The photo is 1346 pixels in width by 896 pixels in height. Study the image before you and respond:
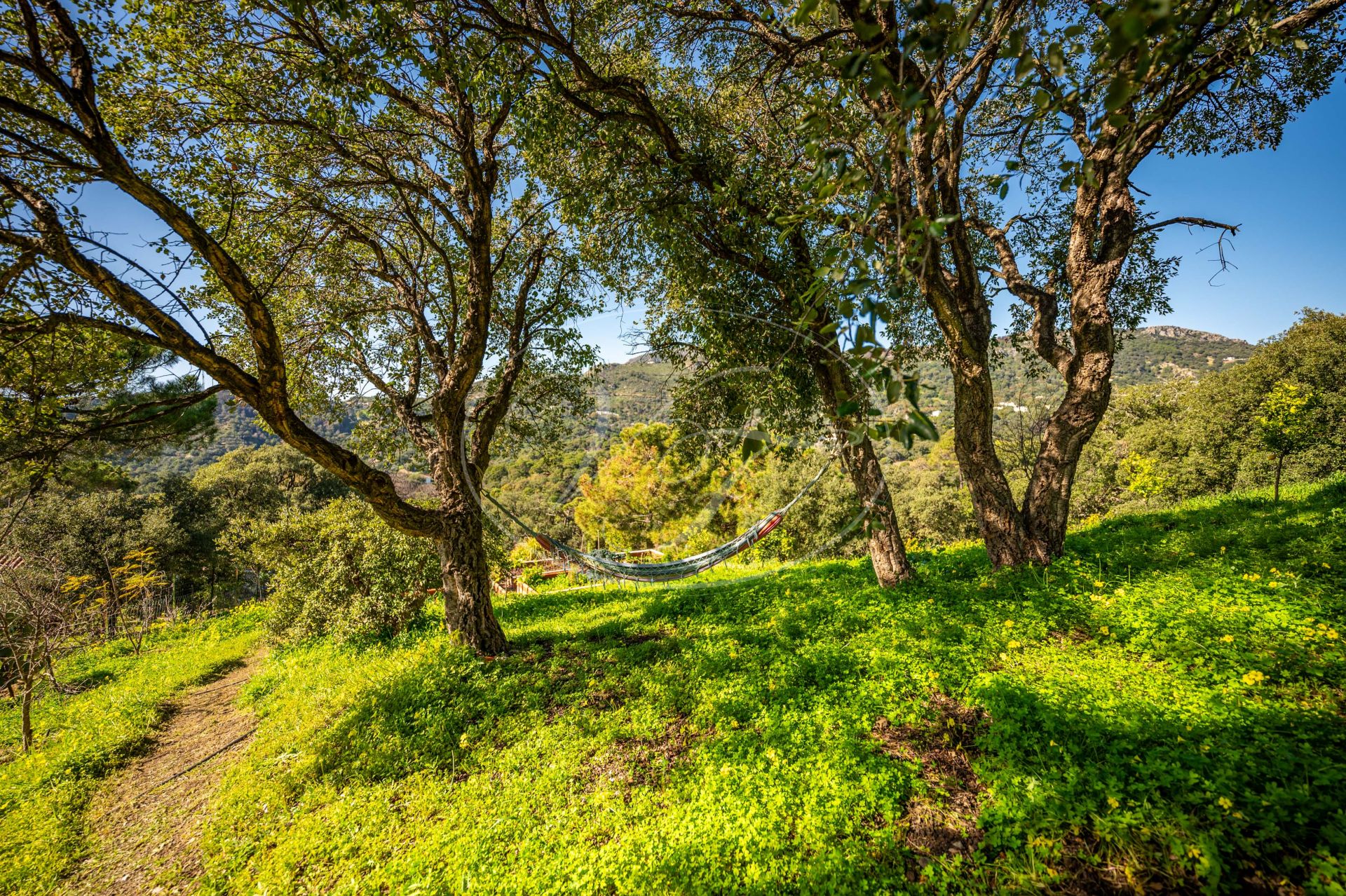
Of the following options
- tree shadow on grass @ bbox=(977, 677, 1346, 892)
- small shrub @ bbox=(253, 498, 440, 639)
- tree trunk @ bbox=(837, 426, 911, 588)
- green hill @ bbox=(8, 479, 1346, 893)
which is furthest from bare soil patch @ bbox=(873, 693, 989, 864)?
small shrub @ bbox=(253, 498, 440, 639)

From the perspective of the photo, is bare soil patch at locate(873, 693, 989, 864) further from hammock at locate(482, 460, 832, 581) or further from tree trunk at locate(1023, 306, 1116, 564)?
hammock at locate(482, 460, 832, 581)

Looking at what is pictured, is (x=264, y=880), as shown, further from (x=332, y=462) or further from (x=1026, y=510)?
(x=1026, y=510)

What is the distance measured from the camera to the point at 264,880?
10.2 ft

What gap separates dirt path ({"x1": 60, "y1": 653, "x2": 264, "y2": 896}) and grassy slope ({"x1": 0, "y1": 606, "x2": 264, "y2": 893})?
0.57 feet

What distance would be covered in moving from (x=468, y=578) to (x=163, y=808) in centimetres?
299

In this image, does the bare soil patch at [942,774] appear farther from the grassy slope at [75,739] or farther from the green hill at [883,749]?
the grassy slope at [75,739]

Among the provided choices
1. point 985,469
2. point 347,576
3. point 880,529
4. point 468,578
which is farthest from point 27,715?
point 985,469

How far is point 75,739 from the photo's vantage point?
5762 millimetres

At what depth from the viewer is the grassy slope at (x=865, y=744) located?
2.29 meters

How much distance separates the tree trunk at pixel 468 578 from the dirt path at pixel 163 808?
233 centimetres

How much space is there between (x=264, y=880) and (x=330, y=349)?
5669 millimetres

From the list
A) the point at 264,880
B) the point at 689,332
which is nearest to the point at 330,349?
the point at 689,332

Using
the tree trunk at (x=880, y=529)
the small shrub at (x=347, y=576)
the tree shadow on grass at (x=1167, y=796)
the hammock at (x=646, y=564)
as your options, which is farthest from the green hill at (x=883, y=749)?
the small shrub at (x=347, y=576)

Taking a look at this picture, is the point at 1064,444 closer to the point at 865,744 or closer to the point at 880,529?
the point at 880,529
